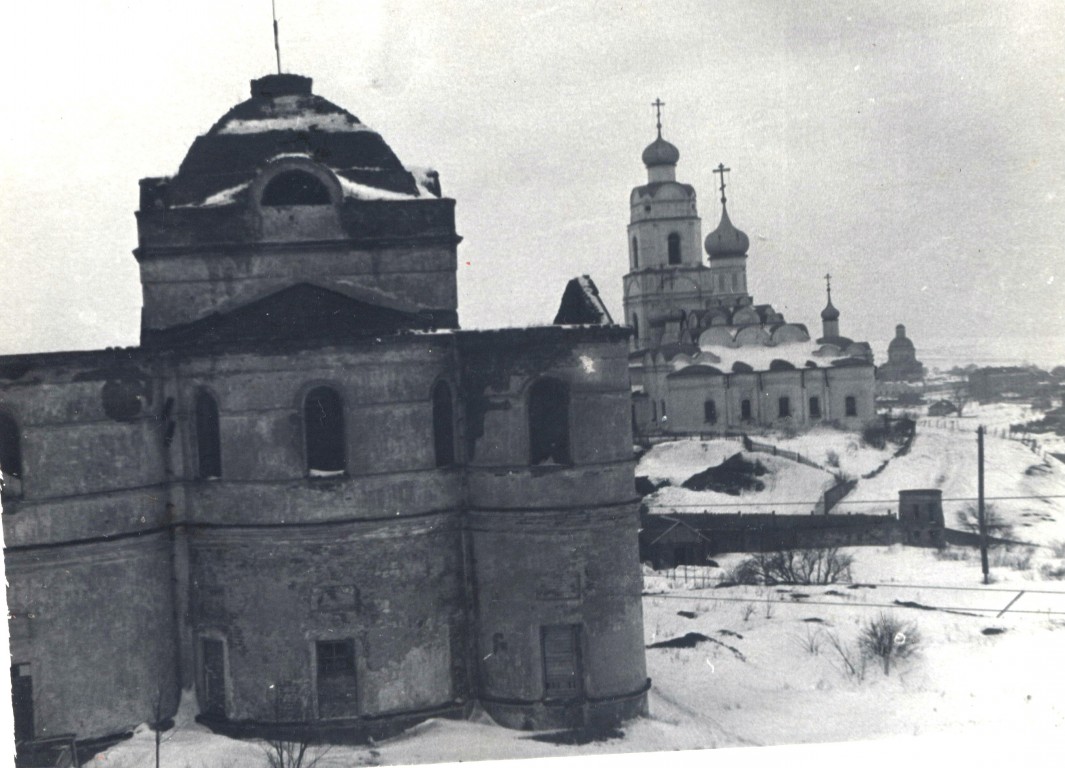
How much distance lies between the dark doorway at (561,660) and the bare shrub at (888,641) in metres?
5.49

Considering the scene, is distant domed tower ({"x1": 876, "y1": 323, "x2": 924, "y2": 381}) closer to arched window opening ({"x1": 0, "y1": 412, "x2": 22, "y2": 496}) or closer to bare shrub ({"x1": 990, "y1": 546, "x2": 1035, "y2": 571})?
bare shrub ({"x1": 990, "y1": 546, "x2": 1035, "y2": 571})

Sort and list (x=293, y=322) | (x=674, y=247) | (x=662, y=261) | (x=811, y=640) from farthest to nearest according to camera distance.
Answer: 1. (x=662, y=261)
2. (x=674, y=247)
3. (x=811, y=640)
4. (x=293, y=322)

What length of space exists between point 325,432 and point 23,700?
538 centimetres

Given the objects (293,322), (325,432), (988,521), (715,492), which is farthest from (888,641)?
(715,492)

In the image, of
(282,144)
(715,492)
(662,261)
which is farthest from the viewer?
(662,261)

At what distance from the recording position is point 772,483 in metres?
41.9

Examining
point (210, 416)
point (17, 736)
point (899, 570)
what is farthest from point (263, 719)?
point (899, 570)

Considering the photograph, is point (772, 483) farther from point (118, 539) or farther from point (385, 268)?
point (118, 539)

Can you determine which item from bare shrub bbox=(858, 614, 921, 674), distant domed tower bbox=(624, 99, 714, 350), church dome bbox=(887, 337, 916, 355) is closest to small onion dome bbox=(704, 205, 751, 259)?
distant domed tower bbox=(624, 99, 714, 350)

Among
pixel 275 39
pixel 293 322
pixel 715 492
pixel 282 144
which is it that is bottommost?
pixel 715 492

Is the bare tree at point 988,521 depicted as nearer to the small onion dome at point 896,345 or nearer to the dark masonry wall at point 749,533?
the dark masonry wall at point 749,533

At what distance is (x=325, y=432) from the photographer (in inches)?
720

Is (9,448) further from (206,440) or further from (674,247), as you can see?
(674,247)

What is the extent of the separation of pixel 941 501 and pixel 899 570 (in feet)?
25.4
